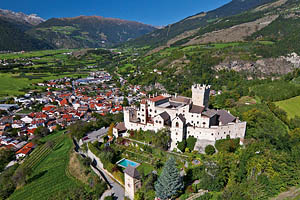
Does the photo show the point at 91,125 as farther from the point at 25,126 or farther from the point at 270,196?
the point at 270,196

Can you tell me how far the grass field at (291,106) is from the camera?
59591mm

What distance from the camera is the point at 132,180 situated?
33.8m

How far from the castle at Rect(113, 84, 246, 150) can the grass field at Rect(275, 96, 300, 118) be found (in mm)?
21957

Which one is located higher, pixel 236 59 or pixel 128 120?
pixel 236 59

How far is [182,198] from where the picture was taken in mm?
33281

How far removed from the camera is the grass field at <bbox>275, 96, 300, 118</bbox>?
59591 millimetres

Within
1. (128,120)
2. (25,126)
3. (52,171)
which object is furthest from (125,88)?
(52,171)

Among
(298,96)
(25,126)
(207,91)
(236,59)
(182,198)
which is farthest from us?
(236,59)

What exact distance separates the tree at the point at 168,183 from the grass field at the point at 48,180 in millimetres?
20563

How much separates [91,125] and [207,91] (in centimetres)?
3638

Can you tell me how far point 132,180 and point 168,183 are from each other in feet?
20.5

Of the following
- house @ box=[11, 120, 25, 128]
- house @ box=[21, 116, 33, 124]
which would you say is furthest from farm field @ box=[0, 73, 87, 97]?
house @ box=[11, 120, 25, 128]

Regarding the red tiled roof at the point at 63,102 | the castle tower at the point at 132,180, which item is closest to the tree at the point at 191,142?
the castle tower at the point at 132,180

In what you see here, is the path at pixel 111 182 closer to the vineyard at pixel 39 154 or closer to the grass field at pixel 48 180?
the grass field at pixel 48 180
